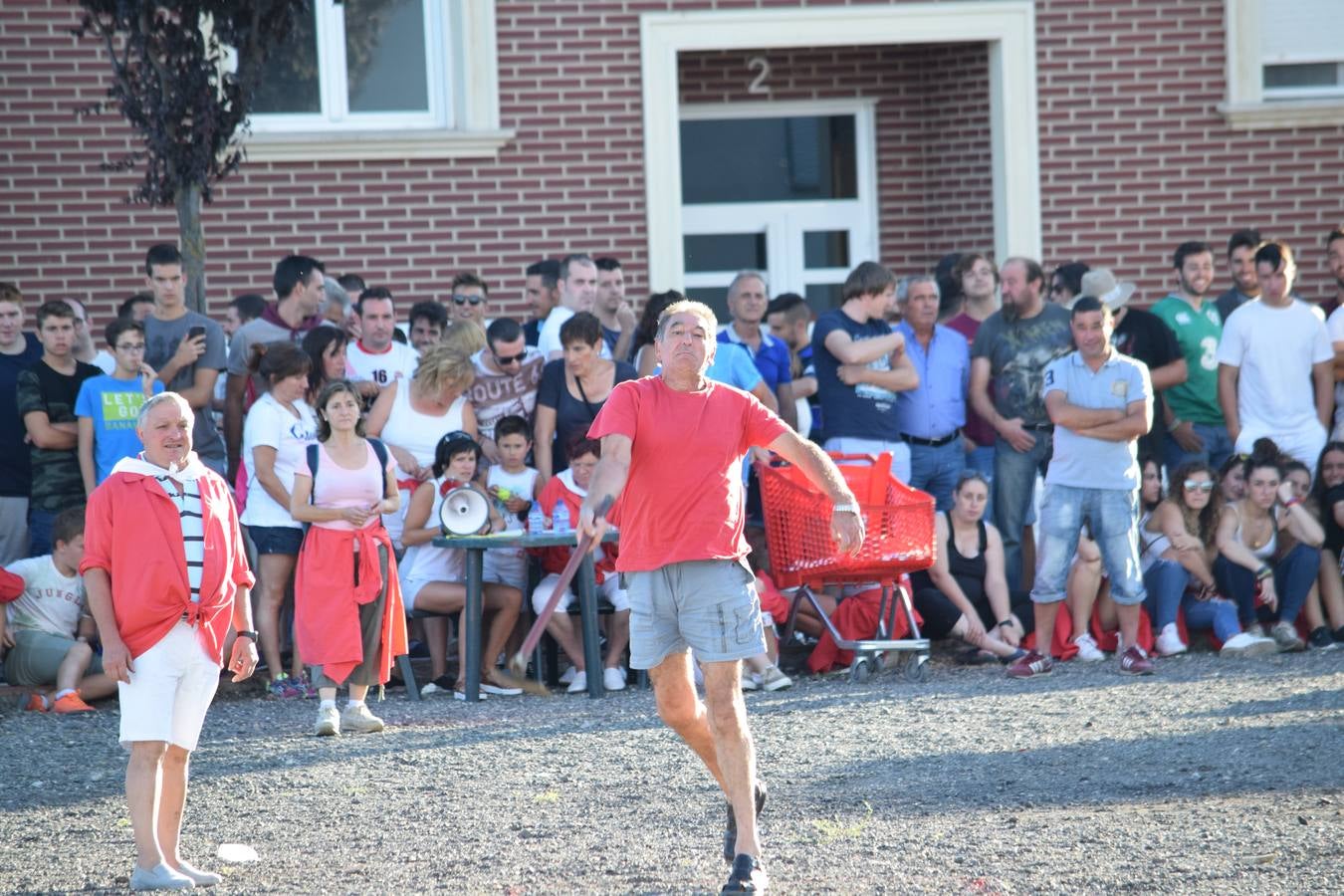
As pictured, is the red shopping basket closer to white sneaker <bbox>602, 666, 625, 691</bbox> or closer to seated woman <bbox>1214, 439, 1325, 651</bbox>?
white sneaker <bbox>602, 666, 625, 691</bbox>

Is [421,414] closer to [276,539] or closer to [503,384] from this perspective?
[503,384]

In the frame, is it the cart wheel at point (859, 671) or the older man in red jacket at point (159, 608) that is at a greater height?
the older man in red jacket at point (159, 608)

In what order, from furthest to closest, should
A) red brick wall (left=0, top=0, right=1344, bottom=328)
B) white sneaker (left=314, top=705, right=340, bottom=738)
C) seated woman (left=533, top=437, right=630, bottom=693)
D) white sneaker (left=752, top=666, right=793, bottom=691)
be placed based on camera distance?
red brick wall (left=0, top=0, right=1344, bottom=328) < seated woman (left=533, top=437, right=630, bottom=693) < white sneaker (left=752, top=666, right=793, bottom=691) < white sneaker (left=314, top=705, right=340, bottom=738)

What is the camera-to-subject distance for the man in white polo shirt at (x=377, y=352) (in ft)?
34.8

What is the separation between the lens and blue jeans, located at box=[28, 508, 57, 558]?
1005 centimetres

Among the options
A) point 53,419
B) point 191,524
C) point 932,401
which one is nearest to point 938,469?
point 932,401

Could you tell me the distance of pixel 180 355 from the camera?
9977 mm

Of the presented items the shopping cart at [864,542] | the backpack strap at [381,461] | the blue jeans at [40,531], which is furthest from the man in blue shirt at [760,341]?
the blue jeans at [40,531]

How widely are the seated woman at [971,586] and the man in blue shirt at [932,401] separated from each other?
0.59ft

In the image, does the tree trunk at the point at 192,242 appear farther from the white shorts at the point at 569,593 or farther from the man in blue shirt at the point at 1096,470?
the man in blue shirt at the point at 1096,470

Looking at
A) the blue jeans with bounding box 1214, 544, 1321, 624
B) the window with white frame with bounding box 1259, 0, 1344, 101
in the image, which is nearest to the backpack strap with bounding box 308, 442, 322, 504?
the blue jeans with bounding box 1214, 544, 1321, 624

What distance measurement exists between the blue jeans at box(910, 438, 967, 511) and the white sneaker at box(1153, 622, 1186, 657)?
1.41m

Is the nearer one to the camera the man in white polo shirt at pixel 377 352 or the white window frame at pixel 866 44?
the man in white polo shirt at pixel 377 352

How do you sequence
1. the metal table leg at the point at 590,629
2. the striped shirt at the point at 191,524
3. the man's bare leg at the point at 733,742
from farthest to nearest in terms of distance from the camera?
1. the metal table leg at the point at 590,629
2. the striped shirt at the point at 191,524
3. the man's bare leg at the point at 733,742
